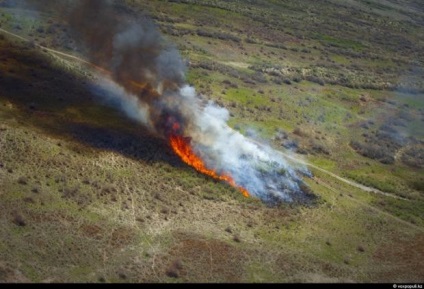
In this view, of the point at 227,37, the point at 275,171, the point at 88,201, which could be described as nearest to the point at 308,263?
the point at 275,171

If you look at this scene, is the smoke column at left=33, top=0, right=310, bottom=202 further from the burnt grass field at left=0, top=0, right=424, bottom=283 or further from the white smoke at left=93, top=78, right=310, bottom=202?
the burnt grass field at left=0, top=0, right=424, bottom=283

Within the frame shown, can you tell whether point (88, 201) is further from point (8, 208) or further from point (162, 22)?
point (162, 22)

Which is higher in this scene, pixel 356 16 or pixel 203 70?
pixel 356 16

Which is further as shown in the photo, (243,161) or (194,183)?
(243,161)

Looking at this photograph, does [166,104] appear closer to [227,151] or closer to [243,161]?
[227,151]

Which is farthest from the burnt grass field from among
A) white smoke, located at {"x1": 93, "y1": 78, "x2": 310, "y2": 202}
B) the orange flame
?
white smoke, located at {"x1": 93, "y1": 78, "x2": 310, "y2": 202}

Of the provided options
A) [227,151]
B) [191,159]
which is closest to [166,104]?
[191,159]
